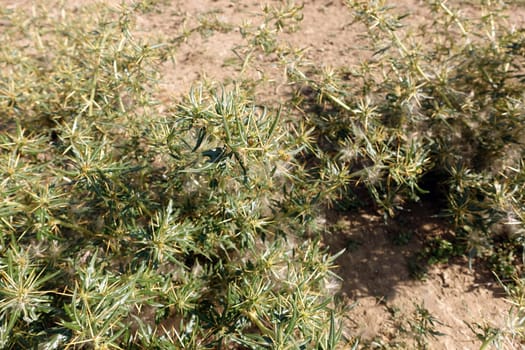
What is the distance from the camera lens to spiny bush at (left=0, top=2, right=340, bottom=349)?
1.66 m

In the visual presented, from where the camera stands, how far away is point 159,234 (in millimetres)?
1790

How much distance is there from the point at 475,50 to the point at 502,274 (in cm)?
145

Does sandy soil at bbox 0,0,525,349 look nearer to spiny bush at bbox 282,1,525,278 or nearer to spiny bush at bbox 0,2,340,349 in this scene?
spiny bush at bbox 282,1,525,278

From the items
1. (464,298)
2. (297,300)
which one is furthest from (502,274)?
(297,300)

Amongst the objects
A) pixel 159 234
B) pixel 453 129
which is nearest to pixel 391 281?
pixel 453 129

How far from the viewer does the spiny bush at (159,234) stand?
1.66 m

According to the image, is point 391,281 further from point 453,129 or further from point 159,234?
point 159,234

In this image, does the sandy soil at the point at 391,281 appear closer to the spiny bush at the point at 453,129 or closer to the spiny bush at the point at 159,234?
the spiny bush at the point at 453,129

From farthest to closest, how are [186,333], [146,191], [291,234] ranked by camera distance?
[291,234] < [146,191] < [186,333]

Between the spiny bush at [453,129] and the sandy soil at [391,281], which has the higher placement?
the spiny bush at [453,129]

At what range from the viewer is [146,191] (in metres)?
2.26

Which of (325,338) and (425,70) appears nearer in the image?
(325,338)

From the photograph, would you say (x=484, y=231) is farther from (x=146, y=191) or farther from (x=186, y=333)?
(x=146, y=191)

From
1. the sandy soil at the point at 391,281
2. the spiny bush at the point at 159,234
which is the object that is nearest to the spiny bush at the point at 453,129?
the sandy soil at the point at 391,281
